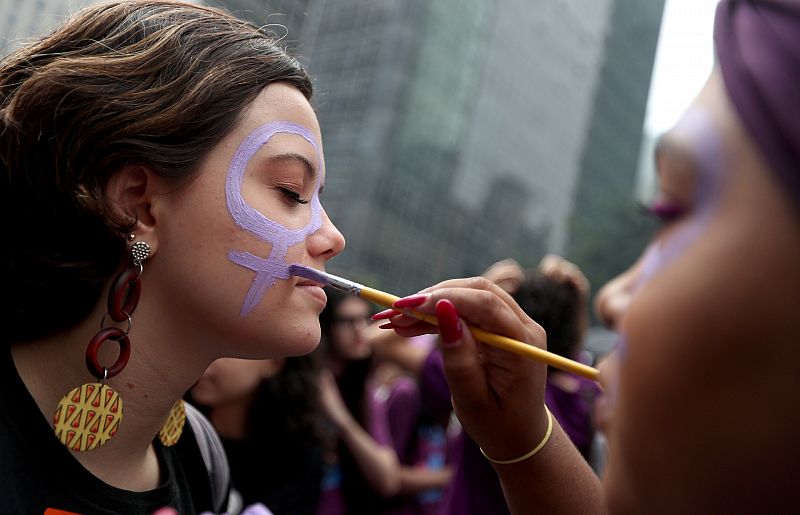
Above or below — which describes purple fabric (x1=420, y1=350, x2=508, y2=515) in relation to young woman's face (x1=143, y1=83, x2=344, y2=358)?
below

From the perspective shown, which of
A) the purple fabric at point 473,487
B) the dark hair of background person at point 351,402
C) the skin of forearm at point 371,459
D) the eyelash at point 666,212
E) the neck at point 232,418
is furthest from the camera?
the dark hair of background person at point 351,402

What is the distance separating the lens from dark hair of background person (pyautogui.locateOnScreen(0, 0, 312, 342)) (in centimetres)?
148

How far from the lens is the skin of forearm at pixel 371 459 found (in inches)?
141

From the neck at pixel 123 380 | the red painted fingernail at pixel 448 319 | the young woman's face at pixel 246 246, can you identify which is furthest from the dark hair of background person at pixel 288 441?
the red painted fingernail at pixel 448 319

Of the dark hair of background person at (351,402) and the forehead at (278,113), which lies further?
the dark hair of background person at (351,402)

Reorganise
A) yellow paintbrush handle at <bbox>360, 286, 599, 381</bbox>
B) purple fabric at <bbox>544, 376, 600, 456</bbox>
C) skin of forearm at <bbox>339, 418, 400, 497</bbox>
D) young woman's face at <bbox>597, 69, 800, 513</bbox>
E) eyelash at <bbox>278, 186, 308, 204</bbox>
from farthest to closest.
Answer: skin of forearm at <bbox>339, 418, 400, 497</bbox>, purple fabric at <bbox>544, 376, 600, 456</bbox>, eyelash at <bbox>278, 186, 308, 204</bbox>, yellow paintbrush handle at <bbox>360, 286, 599, 381</bbox>, young woman's face at <bbox>597, 69, 800, 513</bbox>

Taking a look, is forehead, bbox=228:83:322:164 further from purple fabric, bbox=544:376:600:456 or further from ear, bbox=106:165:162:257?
purple fabric, bbox=544:376:600:456

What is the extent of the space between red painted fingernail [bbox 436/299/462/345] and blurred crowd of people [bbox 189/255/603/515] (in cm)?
127

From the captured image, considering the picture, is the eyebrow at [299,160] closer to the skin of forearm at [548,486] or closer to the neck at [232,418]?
the skin of forearm at [548,486]

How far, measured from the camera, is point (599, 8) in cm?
5666

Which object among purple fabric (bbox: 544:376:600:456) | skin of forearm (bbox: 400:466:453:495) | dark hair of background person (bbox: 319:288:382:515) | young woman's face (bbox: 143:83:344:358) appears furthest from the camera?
skin of forearm (bbox: 400:466:453:495)

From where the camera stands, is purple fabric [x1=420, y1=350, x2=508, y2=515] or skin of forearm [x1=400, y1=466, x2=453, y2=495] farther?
skin of forearm [x1=400, y1=466, x2=453, y2=495]

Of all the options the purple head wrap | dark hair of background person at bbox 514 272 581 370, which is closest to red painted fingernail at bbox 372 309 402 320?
the purple head wrap

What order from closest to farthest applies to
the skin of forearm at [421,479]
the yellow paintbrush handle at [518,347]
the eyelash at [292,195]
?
the yellow paintbrush handle at [518,347] → the eyelash at [292,195] → the skin of forearm at [421,479]
